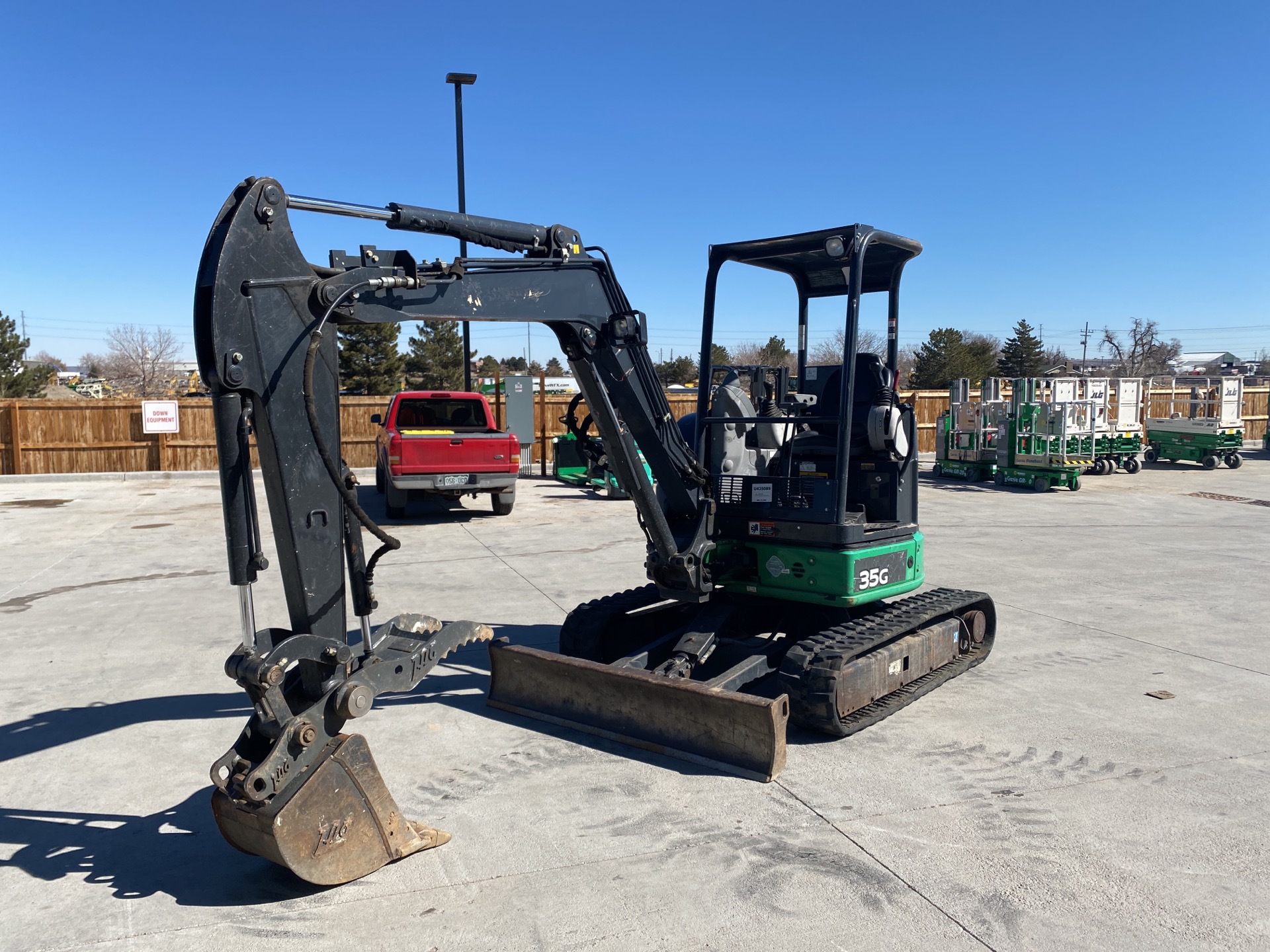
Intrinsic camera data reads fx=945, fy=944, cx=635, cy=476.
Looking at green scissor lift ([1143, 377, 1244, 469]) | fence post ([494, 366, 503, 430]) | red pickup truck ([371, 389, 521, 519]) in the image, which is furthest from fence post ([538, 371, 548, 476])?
green scissor lift ([1143, 377, 1244, 469])

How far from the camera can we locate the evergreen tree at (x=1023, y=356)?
53.9 m

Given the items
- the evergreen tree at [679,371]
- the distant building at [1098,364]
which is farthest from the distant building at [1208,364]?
the evergreen tree at [679,371]

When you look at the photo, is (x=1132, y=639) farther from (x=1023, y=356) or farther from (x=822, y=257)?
(x=1023, y=356)

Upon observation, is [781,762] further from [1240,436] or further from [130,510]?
[1240,436]

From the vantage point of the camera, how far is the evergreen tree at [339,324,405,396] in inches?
1703

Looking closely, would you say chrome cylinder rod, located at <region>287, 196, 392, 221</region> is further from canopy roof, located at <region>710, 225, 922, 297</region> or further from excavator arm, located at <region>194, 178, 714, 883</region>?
canopy roof, located at <region>710, 225, 922, 297</region>

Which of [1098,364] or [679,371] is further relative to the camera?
[1098,364]

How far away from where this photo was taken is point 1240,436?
87.0 ft

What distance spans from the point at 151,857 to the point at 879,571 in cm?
452

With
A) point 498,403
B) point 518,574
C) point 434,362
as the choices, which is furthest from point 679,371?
point 518,574

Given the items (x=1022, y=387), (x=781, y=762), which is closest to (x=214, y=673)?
(x=781, y=762)

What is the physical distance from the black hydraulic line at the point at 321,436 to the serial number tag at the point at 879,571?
322 cm

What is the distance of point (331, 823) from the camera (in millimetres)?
3980

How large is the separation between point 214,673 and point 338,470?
4.08 m
